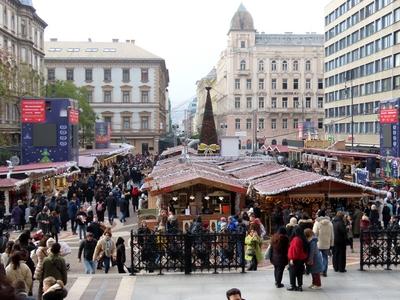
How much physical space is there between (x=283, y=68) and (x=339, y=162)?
2474 inches

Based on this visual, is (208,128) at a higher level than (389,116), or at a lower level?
lower

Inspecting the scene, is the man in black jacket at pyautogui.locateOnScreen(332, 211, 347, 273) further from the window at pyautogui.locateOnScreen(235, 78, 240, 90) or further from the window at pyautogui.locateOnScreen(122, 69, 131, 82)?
the window at pyautogui.locateOnScreen(235, 78, 240, 90)

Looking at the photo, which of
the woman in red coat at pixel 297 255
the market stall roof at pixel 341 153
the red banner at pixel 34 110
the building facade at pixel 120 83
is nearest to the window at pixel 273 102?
the building facade at pixel 120 83

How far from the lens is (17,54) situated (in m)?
59.0

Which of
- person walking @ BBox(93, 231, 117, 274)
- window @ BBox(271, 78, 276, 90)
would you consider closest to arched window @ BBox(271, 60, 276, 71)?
window @ BBox(271, 78, 276, 90)

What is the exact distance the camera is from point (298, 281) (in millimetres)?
11961

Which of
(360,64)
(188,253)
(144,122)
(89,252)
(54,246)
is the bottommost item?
(89,252)

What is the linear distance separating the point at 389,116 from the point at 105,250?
2439cm

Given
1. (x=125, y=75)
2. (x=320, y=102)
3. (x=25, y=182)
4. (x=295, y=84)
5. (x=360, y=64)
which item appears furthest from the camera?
(x=320, y=102)

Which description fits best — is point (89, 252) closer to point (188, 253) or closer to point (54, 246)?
point (188, 253)

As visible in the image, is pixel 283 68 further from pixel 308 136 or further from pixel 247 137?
pixel 308 136

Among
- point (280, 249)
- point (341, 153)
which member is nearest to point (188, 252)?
point (280, 249)

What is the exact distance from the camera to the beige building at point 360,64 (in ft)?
196

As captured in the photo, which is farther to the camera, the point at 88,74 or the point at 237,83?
the point at 237,83
